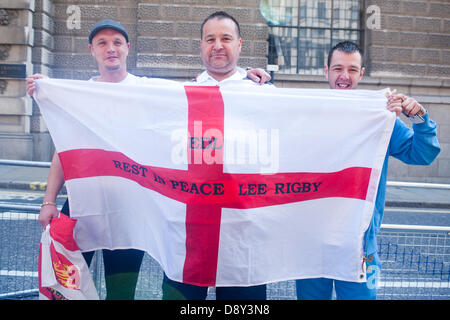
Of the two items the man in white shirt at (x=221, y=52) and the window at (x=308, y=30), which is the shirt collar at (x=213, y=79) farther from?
the window at (x=308, y=30)

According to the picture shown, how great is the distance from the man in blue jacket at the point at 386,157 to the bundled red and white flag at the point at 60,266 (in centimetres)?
120

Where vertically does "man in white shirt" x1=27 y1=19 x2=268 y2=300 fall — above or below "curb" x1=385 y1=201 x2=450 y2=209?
above

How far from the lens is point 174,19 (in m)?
9.81

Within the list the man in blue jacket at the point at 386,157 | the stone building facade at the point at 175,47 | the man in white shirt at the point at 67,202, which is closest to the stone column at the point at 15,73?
the stone building facade at the point at 175,47

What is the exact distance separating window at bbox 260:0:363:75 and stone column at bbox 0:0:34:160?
6238 millimetres

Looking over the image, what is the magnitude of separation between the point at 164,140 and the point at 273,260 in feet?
2.77

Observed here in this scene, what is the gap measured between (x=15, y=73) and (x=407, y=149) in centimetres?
985

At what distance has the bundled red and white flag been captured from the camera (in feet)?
6.57

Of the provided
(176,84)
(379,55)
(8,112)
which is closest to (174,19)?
(8,112)

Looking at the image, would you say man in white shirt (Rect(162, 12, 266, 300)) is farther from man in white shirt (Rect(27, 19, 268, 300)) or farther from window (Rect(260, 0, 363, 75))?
window (Rect(260, 0, 363, 75))

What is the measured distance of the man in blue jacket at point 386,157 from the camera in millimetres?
1970

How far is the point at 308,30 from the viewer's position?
1095 cm

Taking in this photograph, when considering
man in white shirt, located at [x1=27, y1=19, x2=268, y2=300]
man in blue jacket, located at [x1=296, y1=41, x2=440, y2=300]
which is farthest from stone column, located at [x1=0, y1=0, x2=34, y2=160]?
man in blue jacket, located at [x1=296, y1=41, x2=440, y2=300]
